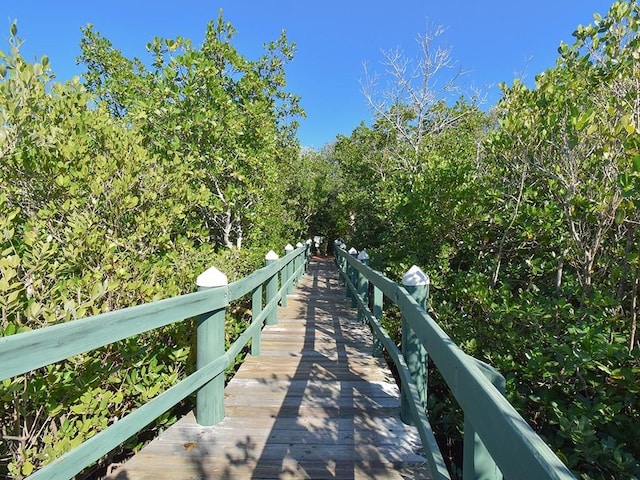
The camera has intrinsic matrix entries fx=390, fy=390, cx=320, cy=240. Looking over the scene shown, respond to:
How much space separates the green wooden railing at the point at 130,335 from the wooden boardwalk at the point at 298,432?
11.8 inches

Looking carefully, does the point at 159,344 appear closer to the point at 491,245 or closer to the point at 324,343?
the point at 324,343

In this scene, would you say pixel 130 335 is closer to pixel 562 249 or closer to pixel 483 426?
pixel 483 426

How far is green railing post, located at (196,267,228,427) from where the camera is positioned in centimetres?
264

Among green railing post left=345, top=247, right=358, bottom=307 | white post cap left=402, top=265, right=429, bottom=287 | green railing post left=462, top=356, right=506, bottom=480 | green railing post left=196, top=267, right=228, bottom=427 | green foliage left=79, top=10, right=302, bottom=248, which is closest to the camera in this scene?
green railing post left=462, top=356, right=506, bottom=480

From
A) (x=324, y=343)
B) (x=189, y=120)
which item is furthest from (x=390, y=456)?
(x=189, y=120)

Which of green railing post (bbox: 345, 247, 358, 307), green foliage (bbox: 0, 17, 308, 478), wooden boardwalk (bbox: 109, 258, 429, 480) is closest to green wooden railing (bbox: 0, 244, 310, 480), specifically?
wooden boardwalk (bbox: 109, 258, 429, 480)

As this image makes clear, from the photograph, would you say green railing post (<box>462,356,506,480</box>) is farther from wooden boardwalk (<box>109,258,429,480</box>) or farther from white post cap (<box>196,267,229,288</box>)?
white post cap (<box>196,267,229,288</box>)

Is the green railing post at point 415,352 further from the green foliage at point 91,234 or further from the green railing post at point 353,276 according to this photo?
the green railing post at point 353,276

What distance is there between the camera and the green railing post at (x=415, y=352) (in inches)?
99.4

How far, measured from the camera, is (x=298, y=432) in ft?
8.89

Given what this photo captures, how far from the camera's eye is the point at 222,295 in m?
2.76

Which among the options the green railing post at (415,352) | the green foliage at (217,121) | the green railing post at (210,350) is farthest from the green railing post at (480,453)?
the green foliage at (217,121)

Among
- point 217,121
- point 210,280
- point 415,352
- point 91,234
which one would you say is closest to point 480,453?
point 415,352

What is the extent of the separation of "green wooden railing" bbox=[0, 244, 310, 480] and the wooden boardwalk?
0.30m
